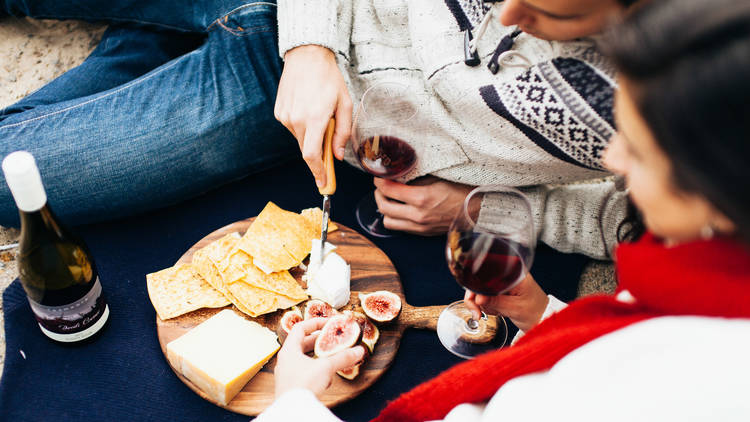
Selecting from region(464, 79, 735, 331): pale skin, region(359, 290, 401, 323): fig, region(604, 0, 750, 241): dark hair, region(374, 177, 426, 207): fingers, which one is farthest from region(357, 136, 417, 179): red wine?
region(604, 0, 750, 241): dark hair

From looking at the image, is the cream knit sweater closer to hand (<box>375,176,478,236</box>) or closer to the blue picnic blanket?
hand (<box>375,176,478,236</box>)

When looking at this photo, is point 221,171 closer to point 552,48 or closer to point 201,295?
point 201,295

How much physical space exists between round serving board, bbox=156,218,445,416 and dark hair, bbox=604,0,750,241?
0.94 meters

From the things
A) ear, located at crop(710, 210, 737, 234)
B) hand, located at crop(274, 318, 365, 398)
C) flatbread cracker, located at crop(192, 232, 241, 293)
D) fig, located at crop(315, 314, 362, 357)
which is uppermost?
ear, located at crop(710, 210, 737, 234)

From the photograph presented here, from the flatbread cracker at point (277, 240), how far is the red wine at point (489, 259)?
1.90 feet

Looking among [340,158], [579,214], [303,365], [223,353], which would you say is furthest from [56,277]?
[579,214]

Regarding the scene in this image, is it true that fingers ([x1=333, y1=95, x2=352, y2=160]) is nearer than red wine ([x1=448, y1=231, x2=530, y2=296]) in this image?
No

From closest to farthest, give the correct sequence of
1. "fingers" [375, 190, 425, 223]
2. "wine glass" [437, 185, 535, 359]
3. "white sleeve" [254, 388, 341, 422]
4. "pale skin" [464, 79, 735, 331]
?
1. "pale skin" [464, 79, 735, 331]
2. "white sleeve" [254, 388, 341, 422]
3. "wine glass" [437, 185, 535, 359]
4. "fingers" [375, 190, 425, 223]

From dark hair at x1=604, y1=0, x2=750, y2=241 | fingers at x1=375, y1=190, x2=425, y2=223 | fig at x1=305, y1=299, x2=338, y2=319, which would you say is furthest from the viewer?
fingers at x1=375, y1=190, x2=425, y2=223

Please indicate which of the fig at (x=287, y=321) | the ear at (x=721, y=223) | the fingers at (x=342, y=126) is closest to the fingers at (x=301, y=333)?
the fig at (x=287, y=321)

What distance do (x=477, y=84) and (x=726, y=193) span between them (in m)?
0.93

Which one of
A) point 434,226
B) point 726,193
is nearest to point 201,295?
point 434,226

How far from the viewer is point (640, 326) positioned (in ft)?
2.41

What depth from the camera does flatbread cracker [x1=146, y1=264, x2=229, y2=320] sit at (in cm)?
140
